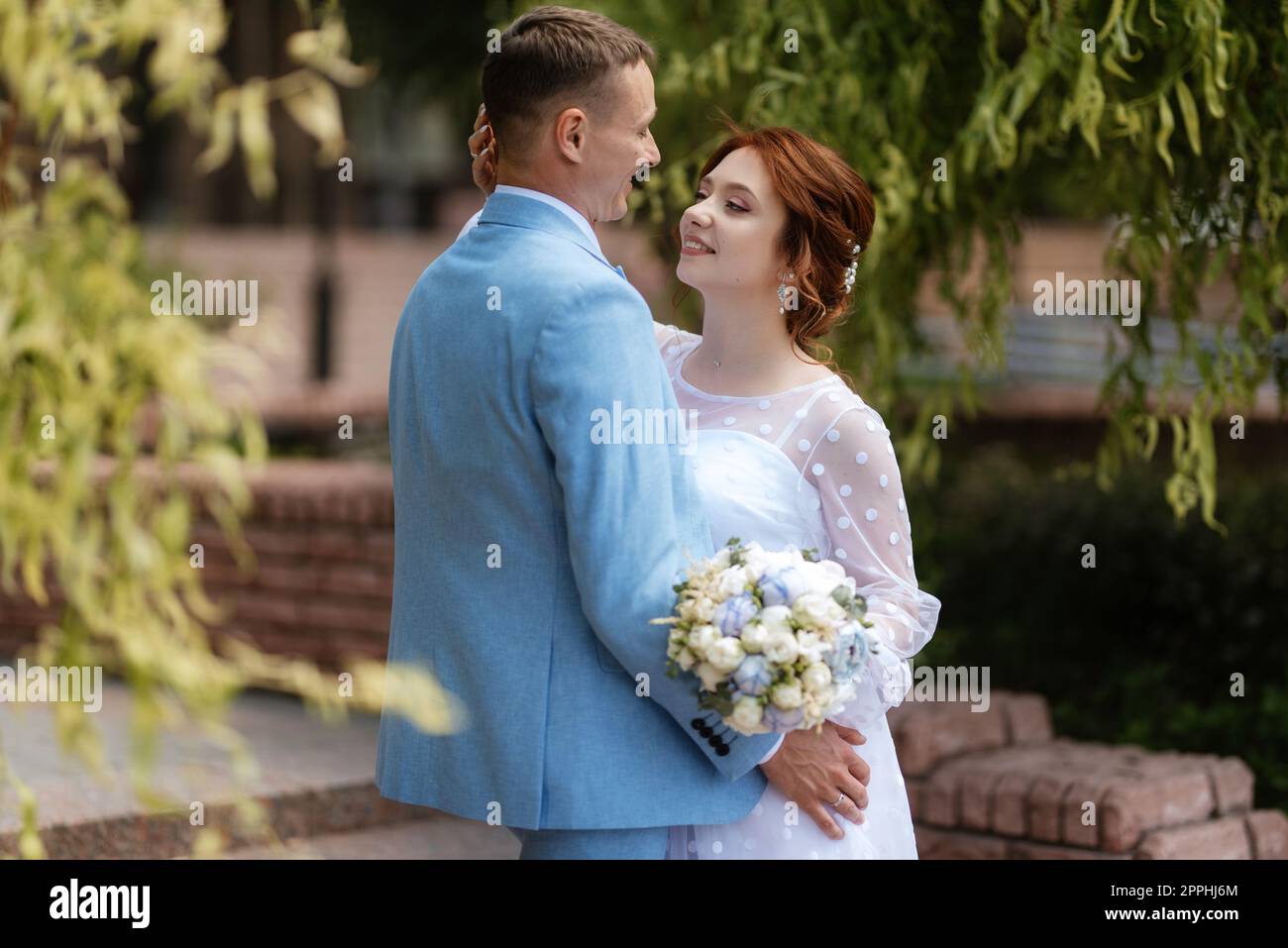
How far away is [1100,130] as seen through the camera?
4.56 metres

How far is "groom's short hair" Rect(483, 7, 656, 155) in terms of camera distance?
2.41 metres

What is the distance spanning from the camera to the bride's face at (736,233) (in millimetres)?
2832

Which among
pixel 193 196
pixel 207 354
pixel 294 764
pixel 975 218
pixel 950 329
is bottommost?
pixel 294 764

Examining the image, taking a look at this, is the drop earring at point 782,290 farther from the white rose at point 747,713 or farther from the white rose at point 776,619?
the white rose at point 747,713

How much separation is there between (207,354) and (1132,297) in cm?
341

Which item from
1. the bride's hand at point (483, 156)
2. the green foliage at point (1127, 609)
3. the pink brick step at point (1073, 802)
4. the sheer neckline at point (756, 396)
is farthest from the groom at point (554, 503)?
the green foliage at point (1127, 609)

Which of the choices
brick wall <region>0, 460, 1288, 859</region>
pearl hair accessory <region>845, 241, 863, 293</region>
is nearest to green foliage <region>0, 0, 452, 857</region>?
pearl hair accessory <region>845, 241, 863, 293</region>

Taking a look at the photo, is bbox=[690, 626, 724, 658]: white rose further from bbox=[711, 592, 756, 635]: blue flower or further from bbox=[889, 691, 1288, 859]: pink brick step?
bbox=[889, 691, 1288, 859]: pink brick step

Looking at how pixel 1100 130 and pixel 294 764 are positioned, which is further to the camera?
pixel 294 764

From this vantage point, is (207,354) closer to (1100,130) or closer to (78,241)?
(78,241)

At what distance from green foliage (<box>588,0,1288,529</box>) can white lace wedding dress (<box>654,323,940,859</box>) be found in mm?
1013

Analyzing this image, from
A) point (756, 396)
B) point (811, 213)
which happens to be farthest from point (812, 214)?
point (756, 396)

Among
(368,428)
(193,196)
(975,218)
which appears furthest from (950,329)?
(975,218)
